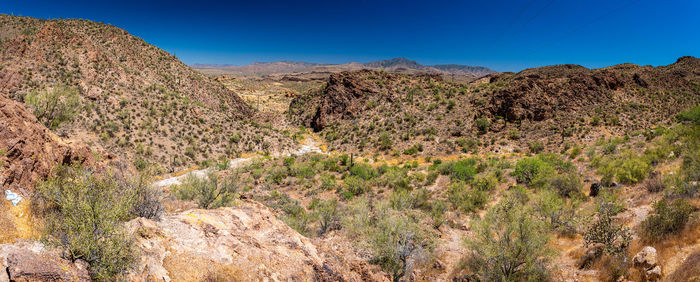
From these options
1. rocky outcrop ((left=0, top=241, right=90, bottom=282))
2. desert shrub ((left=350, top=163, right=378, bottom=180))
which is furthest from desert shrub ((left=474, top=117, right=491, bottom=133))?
rocky outcrop ((left=0, top=241, right=90, bottom=282))

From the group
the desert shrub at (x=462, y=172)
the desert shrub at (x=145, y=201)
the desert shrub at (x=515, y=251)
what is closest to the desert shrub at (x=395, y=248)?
the desert shrub at (x=515, y=251)

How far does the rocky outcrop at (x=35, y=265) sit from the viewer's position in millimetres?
2725

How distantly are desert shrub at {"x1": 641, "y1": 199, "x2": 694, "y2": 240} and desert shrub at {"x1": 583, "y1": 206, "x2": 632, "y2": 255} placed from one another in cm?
43

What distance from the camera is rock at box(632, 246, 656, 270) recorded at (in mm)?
5562

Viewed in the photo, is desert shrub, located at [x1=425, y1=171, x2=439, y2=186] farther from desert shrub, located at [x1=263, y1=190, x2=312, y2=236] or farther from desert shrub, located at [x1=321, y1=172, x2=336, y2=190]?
desert shrub, located at [x1=263, y1=190, x2=312, y2=236]

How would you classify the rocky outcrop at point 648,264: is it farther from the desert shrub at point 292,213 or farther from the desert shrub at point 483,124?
the desert shrub at point 483,124

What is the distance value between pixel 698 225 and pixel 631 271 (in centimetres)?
216

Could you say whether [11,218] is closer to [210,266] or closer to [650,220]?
[210,266]

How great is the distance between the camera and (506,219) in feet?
24.1

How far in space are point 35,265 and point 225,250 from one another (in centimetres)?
217

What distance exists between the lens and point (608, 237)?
687 cm

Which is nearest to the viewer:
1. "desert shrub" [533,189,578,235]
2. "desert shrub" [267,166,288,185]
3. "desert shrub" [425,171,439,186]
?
"desert shrub" [533,189,578,235]

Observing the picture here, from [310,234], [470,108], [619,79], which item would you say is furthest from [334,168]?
[619,79]

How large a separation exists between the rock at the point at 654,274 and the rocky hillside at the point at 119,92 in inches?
1115
